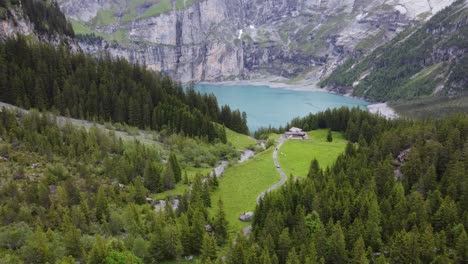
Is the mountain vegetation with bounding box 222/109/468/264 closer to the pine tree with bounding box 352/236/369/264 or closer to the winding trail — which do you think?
the pine tree with bounding box 352/236/369/264

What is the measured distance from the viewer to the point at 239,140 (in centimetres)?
10825

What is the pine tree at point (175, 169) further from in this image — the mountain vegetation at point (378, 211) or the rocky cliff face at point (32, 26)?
the rocky cliff face at point (32, 26)

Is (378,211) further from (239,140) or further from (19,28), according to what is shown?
(19,28)

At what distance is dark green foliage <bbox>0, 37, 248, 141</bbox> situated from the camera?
93.9m

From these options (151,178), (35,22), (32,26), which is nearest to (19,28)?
(32,26)

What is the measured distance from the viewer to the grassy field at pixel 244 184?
60503 millimetres

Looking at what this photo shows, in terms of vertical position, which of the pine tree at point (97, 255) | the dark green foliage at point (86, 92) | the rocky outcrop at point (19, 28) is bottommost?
the pine tree at point (97, 255)

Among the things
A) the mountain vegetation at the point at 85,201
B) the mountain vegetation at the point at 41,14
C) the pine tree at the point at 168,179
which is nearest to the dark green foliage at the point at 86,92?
the mountain vegetation at the point at 41,14

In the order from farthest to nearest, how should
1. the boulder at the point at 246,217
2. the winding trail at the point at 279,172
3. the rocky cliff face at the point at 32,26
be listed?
the rocky cliff face at the point at 32,26, the winding trail at the point at 279,172, the boulder at the point at 246,217

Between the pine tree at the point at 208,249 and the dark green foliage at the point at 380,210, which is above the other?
the dark green foliage at the point at 380,210

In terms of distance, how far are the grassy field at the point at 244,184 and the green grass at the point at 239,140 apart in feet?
36.1

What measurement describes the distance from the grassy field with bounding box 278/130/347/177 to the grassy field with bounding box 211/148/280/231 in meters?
3.56

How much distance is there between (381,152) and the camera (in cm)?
6719

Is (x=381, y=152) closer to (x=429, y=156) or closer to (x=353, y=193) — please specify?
(x=429, y=156)
